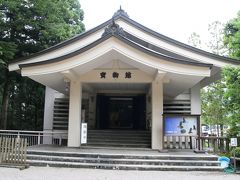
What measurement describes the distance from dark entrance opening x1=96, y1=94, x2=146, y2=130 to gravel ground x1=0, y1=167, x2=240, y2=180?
8.39 meters

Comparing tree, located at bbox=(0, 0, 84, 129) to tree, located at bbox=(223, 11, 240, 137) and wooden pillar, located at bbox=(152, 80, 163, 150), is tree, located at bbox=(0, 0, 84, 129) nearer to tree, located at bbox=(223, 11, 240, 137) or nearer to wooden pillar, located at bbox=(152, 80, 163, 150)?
wooden pillar, located at bbox=(152, 80, 163, 150)

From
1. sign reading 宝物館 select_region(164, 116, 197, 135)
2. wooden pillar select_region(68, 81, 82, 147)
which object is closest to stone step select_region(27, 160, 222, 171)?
sign reading 宝物館 select_region(164, 116, 197, 135)

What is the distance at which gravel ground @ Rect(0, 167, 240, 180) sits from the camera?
8.08 m

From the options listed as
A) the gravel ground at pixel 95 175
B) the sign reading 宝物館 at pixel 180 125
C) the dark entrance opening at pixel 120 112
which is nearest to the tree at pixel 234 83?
the sign reading 宝物館 at pixel 180 125

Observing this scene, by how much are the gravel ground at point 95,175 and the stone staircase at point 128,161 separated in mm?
358

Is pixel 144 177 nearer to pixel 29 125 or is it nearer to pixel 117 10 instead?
pixel 117 10

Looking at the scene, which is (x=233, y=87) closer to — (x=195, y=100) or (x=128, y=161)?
(x=128, y=161)

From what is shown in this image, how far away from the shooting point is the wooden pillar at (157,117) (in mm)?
12375

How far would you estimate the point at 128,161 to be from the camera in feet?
32.2

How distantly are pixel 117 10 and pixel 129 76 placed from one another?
14.9ft

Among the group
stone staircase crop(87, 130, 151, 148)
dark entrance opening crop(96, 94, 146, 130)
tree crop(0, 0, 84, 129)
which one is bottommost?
stone staircase crop(87, 130, 151, 148)

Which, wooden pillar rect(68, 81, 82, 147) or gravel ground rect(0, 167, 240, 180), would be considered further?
wooden pillar rect(68, 81, 82, 147)

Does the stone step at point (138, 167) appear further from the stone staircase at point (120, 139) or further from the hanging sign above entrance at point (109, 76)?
the hanging sign above entrance at point (109, 76)

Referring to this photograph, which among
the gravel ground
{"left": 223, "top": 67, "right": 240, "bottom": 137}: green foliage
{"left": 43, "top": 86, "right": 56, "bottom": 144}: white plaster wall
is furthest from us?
{"left": 43, "top": 86, "right": 56, "bottom": 144}: white plaster wall
